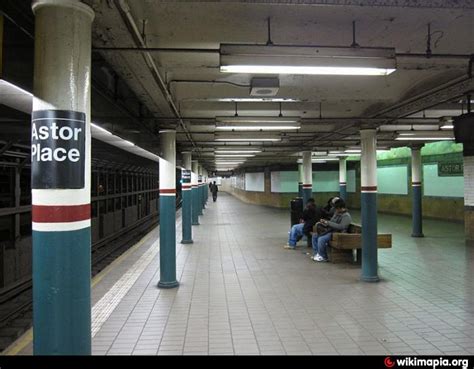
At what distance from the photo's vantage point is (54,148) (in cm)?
224

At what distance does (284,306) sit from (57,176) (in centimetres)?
383

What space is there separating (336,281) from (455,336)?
8.60 ft

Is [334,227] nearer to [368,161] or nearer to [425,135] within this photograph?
[368,161]

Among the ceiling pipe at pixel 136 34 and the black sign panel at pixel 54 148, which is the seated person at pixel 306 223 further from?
the black sign panel at pixel 54 148

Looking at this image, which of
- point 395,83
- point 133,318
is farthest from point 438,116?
point 133,318

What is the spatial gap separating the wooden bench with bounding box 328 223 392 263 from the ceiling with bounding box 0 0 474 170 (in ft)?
7.51

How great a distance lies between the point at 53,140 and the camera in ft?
7.36

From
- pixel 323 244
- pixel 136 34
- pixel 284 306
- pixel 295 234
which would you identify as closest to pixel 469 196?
pixel 295 234

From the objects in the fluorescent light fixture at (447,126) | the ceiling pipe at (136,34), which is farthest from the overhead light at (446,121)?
the ceiling pipe at (136,34)

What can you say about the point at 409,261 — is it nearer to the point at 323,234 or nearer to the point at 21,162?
the point at 323,234

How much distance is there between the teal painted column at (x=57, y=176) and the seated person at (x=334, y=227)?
22.2 feet

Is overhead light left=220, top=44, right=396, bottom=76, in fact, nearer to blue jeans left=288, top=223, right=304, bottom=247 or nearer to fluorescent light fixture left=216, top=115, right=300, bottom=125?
fluorescent light fixture left=216, top=115, right=300, bottom=125

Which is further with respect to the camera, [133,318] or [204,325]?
[133,318]

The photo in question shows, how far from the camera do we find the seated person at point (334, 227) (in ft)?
27.6
